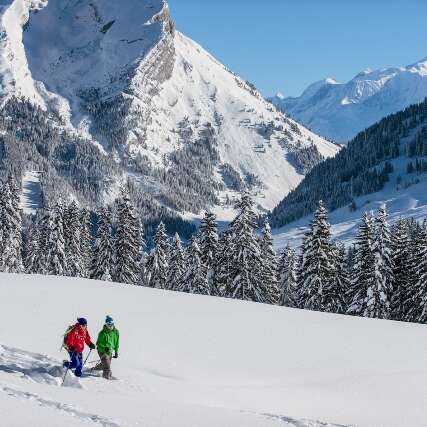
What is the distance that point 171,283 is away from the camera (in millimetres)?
60625

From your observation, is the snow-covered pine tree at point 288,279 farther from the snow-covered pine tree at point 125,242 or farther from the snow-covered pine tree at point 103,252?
the snow-covered pine tree at point 103,252

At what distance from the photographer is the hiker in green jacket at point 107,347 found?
16.5m

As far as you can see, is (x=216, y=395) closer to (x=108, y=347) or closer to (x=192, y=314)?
(x=108, y=347)

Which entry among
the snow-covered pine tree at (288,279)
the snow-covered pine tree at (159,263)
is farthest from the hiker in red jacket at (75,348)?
the snow-covered pine tree at (288,279)

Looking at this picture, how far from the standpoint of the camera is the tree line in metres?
45.6

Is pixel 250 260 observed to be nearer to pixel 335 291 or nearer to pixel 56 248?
pixel 335 291

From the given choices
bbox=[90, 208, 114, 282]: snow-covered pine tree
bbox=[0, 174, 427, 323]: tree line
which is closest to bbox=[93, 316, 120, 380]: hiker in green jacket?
bbox=[0, 174, 427, 323]: tree line

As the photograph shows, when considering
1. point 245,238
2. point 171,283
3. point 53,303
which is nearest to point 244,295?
point 245,238

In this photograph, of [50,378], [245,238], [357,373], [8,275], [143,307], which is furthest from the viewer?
[245,238]

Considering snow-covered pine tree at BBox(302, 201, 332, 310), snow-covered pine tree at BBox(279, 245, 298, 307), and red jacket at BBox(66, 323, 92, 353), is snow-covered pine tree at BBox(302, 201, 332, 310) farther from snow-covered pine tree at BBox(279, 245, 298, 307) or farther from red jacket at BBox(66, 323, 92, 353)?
red jacket at BBox(66, 323, 92, 353)

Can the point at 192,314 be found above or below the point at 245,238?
below

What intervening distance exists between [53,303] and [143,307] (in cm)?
411

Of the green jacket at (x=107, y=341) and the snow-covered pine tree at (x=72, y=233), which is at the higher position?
the snow-covered pine tree at (x=72, y=233)

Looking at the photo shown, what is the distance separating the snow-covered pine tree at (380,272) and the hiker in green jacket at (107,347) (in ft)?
105
